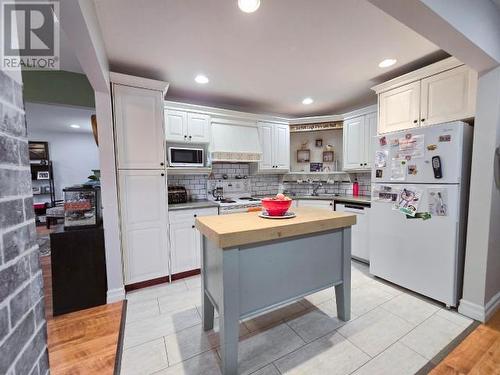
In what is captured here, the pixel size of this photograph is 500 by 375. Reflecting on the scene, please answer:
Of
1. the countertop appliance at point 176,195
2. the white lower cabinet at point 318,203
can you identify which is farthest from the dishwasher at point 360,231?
the countertop appliance at point 176,195

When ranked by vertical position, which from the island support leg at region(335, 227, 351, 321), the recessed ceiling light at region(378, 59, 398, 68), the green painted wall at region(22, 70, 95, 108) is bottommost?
the island support leg at region(335, 227, 351, 321)

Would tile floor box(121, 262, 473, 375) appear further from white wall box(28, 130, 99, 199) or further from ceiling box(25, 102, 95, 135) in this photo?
white wall box(28, 130, 99, 199)

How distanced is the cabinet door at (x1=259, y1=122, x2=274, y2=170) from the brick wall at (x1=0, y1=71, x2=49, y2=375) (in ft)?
10.4

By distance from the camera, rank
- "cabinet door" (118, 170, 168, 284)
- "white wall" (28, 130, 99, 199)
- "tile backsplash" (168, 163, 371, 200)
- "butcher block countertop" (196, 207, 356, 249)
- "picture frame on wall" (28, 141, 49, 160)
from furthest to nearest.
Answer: "white wall" (28, 130, 99, 199) < "picture frame on wall" (28, 141, 49, 160) < "tile backsplash" (168, 163, 371, 200) < "cabinet door" (118, 170, 168, 284) < "butcher block countertop" (196, 207, 356, 249)

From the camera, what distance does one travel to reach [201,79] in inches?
106

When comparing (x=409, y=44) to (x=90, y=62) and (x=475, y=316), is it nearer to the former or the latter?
(x=475, y=316)

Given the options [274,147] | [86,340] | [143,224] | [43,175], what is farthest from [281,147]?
[43,175]

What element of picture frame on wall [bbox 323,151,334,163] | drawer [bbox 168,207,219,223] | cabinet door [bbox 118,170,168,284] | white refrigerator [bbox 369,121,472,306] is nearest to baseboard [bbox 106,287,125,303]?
cabinet door [bbox 118,170,168,284]

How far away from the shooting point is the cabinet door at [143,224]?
2.42 m

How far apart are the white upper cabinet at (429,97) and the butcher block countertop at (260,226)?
1.44 metres

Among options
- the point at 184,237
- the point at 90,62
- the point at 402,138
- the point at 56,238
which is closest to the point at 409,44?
the point at 402,138

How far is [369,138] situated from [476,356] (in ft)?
8.14

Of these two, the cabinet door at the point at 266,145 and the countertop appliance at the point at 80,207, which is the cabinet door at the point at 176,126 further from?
the cabinet door at the point at 266,145

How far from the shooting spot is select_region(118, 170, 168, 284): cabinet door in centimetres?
242
